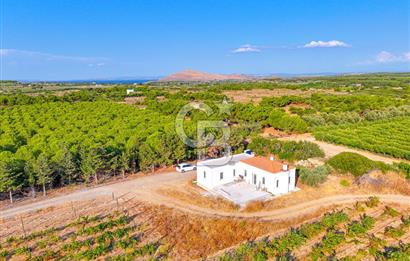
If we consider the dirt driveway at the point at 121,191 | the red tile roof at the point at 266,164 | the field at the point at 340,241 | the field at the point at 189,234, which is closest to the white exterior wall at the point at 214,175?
the red tile roof at the point at 266,164

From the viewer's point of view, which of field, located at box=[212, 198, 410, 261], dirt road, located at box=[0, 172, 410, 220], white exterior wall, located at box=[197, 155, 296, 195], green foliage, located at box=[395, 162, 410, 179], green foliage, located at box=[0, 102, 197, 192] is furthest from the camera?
green foliage, located at box=[395, 162, 410, 179]

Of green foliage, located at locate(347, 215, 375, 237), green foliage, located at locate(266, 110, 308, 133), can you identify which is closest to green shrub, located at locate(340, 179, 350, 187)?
green foliage, located at locate(347, 215, 375, 237)

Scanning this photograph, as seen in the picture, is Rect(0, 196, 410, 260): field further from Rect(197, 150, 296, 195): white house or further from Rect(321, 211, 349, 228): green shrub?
Rect(197, 150, 296, 195): white house

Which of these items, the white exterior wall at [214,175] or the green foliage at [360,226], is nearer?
the green foliage at [360,226]

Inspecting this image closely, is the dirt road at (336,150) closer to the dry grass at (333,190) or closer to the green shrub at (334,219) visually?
the dry grass at (333,190)

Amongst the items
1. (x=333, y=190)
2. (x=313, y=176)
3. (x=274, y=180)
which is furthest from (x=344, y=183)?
(x=274, y=180)

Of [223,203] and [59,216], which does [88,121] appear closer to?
[59,216]
